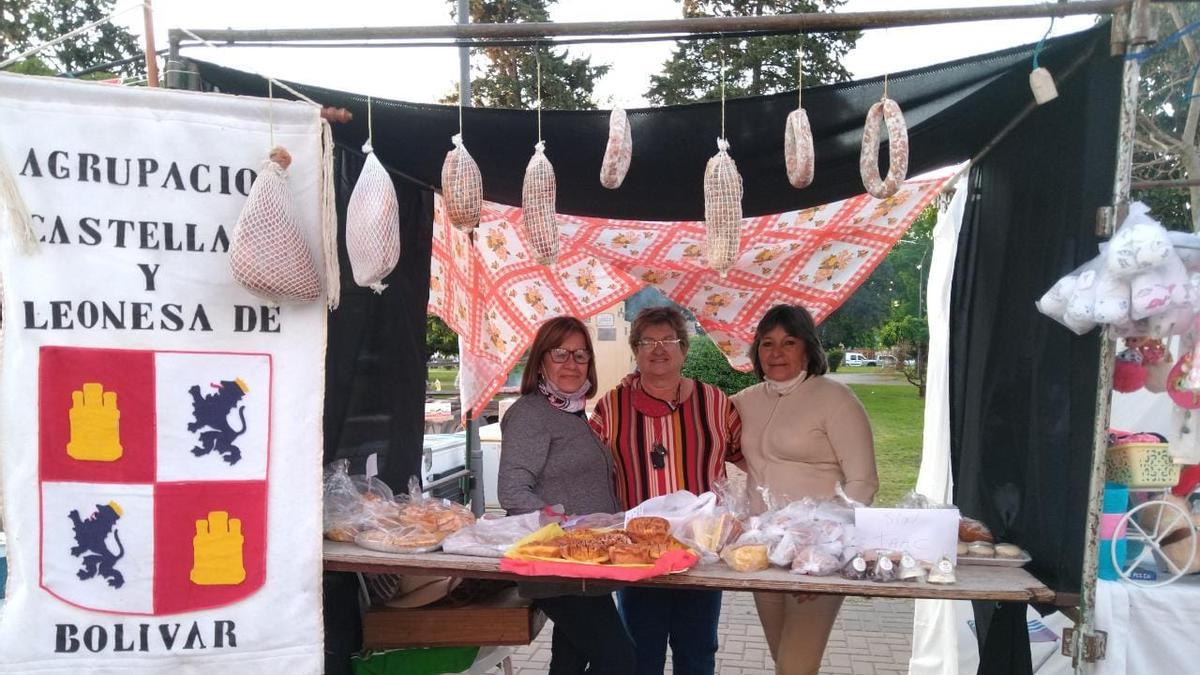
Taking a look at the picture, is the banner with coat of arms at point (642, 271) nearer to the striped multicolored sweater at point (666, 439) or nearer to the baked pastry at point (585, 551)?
the striped multicolored sweater at point (666, 439)

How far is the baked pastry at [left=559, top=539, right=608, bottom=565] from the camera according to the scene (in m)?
2.24

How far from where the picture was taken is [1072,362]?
2131 mm

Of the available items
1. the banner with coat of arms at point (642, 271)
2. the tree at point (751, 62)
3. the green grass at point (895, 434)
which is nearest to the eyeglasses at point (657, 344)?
the banner with coat of arms at point (642, 271)

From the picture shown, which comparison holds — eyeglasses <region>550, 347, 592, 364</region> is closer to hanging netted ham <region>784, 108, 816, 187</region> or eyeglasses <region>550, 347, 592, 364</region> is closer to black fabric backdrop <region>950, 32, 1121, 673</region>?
hanging netted ham <region>784, 108, 816, 187</region>

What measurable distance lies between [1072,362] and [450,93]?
1515 cm

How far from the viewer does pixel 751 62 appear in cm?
1312

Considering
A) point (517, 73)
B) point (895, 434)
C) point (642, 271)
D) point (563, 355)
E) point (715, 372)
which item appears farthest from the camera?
point (517, 73)

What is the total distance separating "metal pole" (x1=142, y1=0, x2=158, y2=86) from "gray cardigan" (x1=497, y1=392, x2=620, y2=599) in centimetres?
153

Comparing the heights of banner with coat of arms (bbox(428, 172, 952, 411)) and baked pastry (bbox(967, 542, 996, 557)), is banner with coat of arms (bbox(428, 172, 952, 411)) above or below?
above

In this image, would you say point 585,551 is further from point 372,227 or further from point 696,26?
point 696,26

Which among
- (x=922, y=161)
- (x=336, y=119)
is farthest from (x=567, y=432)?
(x=922, y=161)

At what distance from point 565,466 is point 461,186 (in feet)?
3.46

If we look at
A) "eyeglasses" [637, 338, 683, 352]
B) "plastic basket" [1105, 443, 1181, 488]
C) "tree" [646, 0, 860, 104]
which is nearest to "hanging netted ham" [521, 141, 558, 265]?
"eyeglasses" [637, 338, 683, 352]

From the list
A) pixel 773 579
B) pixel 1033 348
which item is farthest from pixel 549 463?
pixel 1033 348
